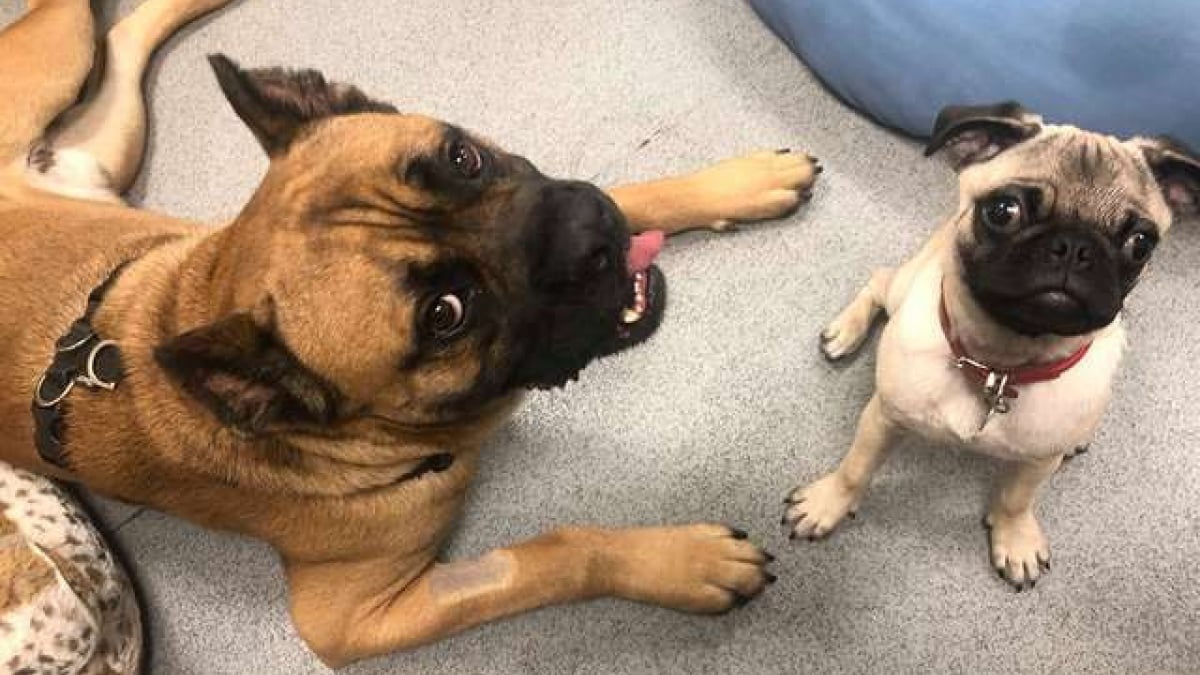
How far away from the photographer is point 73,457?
210 cm

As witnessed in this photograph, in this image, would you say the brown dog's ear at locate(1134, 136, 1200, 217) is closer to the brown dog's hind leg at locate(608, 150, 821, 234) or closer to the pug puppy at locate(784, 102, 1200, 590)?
the pug puppy at locate(784, 102, 1200, 590)

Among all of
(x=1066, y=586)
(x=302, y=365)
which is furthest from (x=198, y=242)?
(x=1066, y=586)

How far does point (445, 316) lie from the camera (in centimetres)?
Result: 175

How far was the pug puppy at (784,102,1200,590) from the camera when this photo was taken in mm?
1729

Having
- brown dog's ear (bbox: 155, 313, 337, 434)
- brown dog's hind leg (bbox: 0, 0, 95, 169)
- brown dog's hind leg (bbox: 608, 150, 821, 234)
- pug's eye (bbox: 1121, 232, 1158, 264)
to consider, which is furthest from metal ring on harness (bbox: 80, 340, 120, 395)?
pug's eye (bbox: 1121, 232, 1158, 264)

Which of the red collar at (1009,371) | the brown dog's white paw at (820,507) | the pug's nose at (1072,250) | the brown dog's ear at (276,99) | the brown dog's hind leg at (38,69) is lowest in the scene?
the brown dog's white paw at (820,507)

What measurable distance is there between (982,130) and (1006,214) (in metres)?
0.27

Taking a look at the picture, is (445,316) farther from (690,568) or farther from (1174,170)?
(1174,170)

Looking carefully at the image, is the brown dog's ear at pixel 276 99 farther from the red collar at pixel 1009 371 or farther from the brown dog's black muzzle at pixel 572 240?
the red collar at pixel 1009 371

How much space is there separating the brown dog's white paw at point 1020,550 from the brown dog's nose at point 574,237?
1.14 m

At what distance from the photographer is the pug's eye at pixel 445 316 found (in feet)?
5.68

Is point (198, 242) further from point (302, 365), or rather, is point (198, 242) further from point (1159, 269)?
point (1159, 269)

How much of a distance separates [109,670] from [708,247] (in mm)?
1768

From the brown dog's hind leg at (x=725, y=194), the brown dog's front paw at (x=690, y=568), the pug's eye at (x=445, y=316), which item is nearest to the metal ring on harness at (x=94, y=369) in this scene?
the pug's eye at (x=445, y=316)
